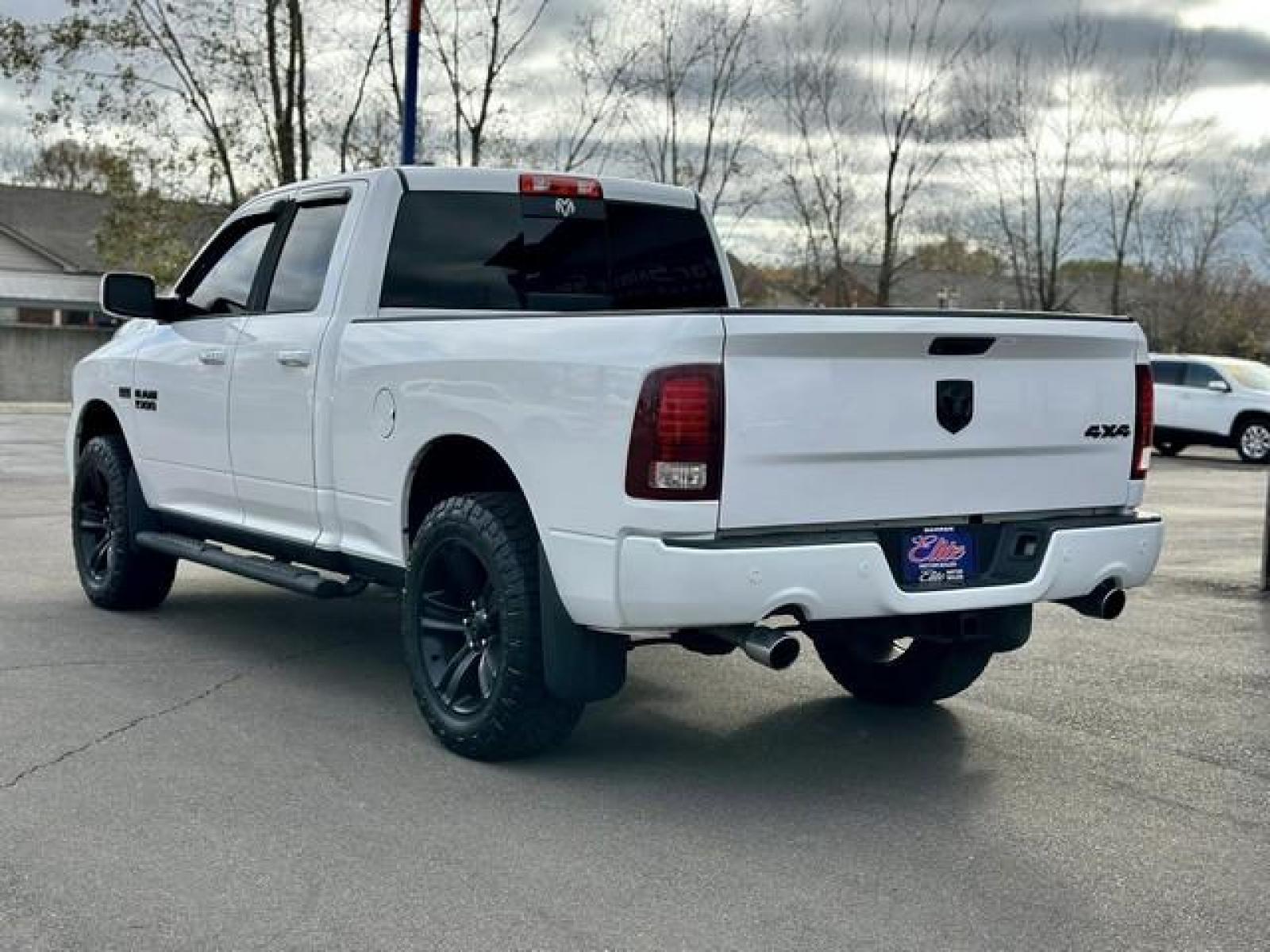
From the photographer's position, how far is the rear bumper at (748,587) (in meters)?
4.83

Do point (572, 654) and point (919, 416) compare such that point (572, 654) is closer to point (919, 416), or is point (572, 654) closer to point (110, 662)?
point (919, 416)

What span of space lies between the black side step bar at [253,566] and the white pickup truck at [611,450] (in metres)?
0.02

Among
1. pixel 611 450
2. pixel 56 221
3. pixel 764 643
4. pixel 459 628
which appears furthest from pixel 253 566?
pixel 56 221

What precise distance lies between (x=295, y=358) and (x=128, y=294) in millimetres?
1425

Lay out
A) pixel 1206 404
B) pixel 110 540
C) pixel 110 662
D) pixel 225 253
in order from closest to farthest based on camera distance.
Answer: pixel 110 662, pixel 225 253, pixel 110 540, pixel 1206 404

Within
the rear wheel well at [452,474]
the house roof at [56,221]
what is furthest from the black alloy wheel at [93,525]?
the house roof at [56,221]

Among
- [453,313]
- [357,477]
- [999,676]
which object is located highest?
[453,313]

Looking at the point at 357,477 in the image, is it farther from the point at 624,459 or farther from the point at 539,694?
the point at 624,459

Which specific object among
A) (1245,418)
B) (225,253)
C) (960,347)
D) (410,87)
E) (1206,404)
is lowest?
(1245,418)

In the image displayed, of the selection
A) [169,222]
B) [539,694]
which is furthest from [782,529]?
[169,222]

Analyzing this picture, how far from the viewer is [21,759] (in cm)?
556

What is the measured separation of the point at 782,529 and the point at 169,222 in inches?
1064

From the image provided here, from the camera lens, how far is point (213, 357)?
290 inches

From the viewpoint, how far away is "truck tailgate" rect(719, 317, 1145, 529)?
16.1 ft
